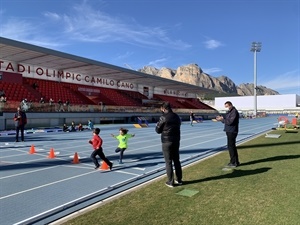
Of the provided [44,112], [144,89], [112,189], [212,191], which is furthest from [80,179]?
[144,89]

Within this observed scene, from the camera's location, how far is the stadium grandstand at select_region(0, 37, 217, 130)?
86.8 ft

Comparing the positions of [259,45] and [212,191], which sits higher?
[259,45]

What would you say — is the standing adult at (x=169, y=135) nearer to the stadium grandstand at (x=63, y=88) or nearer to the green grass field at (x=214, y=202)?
the green grass field at (x=214, y=202)

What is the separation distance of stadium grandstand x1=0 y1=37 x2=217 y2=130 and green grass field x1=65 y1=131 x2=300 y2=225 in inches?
836

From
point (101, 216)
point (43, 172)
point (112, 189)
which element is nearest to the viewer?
point (101, 216)

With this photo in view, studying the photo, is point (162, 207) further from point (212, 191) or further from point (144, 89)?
point (144, 89)

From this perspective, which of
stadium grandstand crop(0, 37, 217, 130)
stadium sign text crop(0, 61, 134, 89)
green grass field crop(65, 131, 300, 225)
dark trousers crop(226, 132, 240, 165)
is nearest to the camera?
green grass field crop(65, 131, 300, 225)

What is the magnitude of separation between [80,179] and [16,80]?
27.4 m

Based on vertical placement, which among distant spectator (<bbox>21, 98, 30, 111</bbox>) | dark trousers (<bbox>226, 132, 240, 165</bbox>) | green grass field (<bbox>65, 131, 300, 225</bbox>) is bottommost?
green grass field (<bbox>65, 131, 300, 225</bbox>)

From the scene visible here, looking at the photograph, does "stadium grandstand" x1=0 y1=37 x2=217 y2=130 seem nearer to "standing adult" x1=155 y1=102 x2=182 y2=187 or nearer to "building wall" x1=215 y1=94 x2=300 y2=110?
"standing adult" x1=155 y1=102 x2=182 y2=187

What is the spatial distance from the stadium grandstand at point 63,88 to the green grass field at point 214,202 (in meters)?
21.2

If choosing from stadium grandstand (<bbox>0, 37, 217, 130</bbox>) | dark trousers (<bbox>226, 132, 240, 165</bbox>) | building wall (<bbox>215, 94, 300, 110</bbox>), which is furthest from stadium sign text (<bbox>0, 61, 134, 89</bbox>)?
building wall (<bbox>215, 94, 300, 110</bbox>)

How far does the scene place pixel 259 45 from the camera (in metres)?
65.2

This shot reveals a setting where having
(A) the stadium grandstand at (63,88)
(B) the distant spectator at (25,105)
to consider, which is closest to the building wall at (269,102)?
(A) the stadium grandstand at (63,88)
